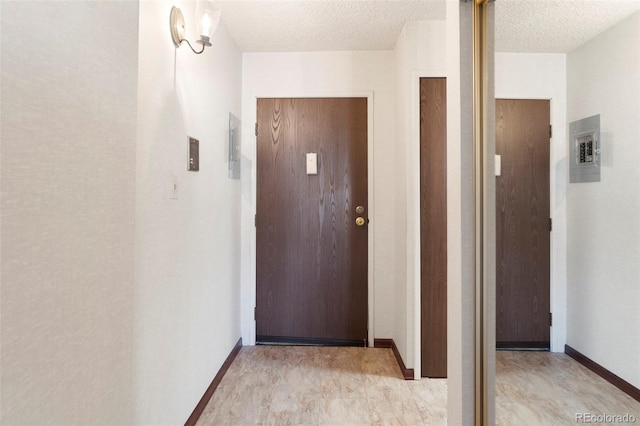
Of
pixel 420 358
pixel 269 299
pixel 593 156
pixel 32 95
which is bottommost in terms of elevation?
pixel 420 358

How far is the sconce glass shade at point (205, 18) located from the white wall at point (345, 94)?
1.20m

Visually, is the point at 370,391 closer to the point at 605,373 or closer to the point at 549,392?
the point at 549,392

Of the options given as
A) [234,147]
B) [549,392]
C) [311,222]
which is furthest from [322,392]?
[234,147]

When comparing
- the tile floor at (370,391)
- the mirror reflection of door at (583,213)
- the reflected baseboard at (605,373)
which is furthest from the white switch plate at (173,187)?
the reflected baseboard at (605,373)

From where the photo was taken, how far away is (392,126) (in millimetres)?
2738

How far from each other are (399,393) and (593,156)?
1768mm

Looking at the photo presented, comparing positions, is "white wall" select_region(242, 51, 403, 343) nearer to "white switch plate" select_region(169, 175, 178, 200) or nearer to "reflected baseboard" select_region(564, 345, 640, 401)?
"white switch plate" select_region(169, 175, 178, 200)

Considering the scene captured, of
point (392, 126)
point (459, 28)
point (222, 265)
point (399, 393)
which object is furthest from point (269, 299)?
point (459, 28)

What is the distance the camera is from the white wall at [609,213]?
2.27 ft

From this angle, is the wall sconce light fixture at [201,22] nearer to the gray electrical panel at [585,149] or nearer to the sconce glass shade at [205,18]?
the sconce glass shade at [205,18]

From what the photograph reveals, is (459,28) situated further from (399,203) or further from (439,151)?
(399,203)

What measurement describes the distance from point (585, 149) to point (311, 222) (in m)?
2.11

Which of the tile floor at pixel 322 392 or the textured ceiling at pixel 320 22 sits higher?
the textured ceiling at pixel 320 22

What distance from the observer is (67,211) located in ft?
2.68
